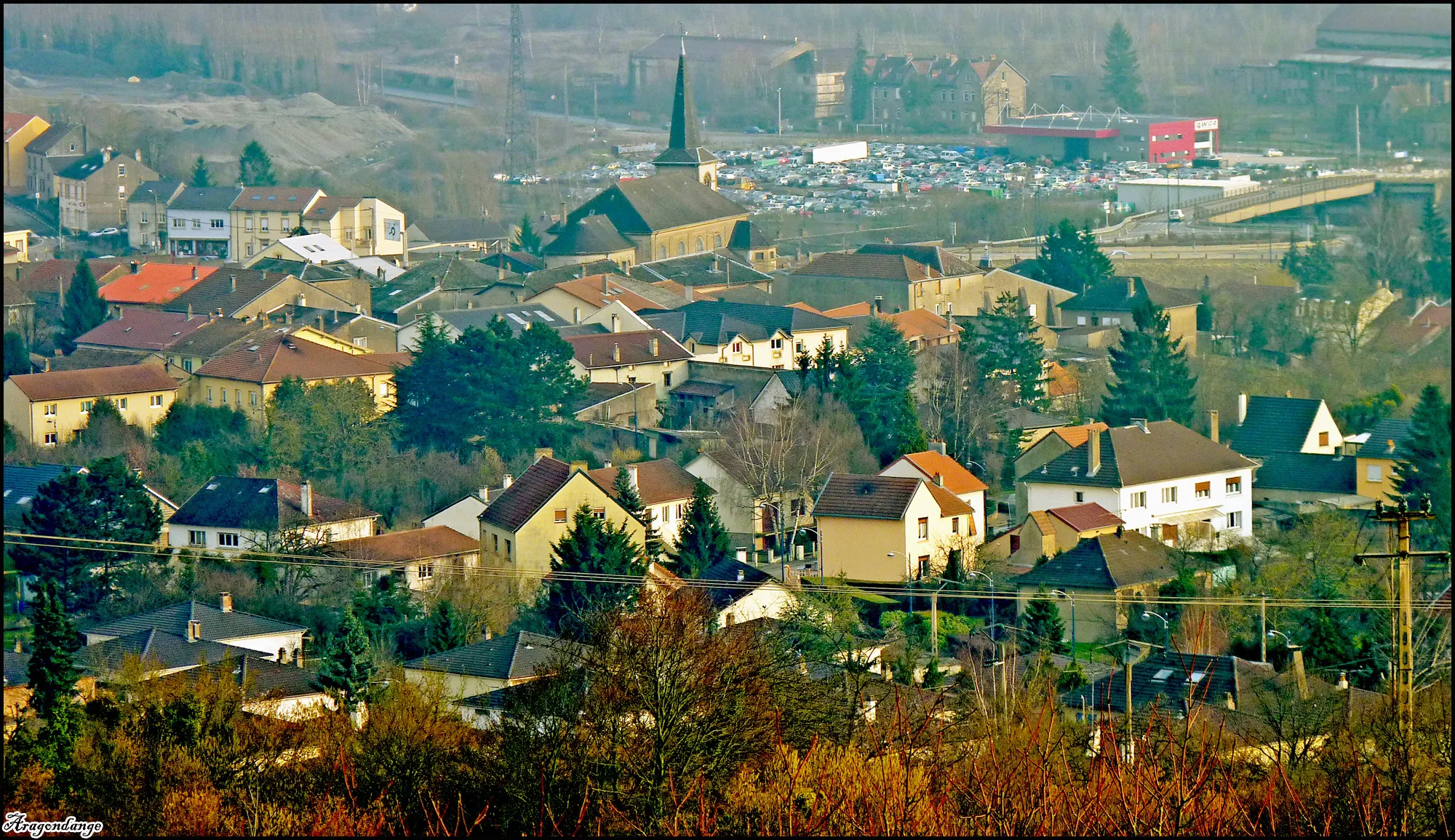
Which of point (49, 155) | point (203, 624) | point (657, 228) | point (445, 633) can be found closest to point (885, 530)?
point (445, 633)

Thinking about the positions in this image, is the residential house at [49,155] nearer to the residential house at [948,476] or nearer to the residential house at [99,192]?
the residential house at [99,192]

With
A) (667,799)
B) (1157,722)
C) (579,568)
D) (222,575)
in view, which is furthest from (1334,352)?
(667,799)

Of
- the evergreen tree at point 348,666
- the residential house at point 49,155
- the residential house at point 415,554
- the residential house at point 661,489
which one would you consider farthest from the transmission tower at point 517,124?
the evergreen tree at point 348,666

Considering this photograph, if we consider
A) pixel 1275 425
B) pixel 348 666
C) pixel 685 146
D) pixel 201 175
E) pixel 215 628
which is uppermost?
pixel 685 146

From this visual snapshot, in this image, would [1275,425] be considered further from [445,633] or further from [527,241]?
[527,241]

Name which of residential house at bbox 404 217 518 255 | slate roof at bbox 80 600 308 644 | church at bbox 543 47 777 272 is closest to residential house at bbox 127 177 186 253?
residential house at bbox 404 217 518 255
